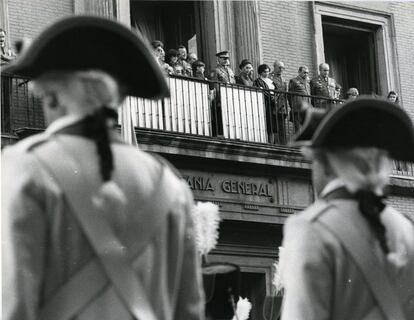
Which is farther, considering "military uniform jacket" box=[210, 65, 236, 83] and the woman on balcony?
the woman on balcony

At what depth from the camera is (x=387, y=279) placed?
5527mm

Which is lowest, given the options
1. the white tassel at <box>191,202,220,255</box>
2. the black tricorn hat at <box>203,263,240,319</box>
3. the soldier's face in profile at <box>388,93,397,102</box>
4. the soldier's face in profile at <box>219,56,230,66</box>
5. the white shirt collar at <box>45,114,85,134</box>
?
the white shirt collar at <box>45,114,85,134</box>

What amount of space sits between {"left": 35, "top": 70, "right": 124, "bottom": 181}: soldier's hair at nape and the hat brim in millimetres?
1121

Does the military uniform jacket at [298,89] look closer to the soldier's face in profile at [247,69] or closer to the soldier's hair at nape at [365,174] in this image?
the soldier's face in profile at [247,69]

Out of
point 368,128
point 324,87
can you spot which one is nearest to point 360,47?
point 324,87

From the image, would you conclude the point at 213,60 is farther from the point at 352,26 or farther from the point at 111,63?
the point at 111,63

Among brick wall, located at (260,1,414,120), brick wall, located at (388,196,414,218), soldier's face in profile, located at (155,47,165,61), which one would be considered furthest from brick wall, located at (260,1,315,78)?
soldier's face in profile, located at (155,47,165,61)

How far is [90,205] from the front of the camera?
4668 mm

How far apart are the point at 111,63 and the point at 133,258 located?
70cm

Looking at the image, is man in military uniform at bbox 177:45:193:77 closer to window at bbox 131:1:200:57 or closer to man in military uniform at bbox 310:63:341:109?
window at bbox 131:1:200:57

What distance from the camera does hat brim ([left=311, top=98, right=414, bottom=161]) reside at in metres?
5.54

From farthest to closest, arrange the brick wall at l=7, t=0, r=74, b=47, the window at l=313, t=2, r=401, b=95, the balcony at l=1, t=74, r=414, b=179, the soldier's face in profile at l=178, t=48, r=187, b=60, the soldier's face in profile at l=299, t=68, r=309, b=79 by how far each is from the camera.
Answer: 1. the window at l=313, t=2, r=401, b=95
2. the soldier's face in profile at l=299, t=68, r=309, b=79
3. the soldier's face in profile at l=178, t=48, r=187, b=60
4. the brick wall at l=7, t=0, r=74, b=47
5. the balcony at l=1, t=74, r=414, b=179

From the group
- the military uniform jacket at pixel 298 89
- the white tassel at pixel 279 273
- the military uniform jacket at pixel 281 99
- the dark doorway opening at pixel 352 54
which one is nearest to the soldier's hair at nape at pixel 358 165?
the white tassel at pixel 279 273

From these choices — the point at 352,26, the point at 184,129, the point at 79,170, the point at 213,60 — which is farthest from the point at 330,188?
the point at 352,26
